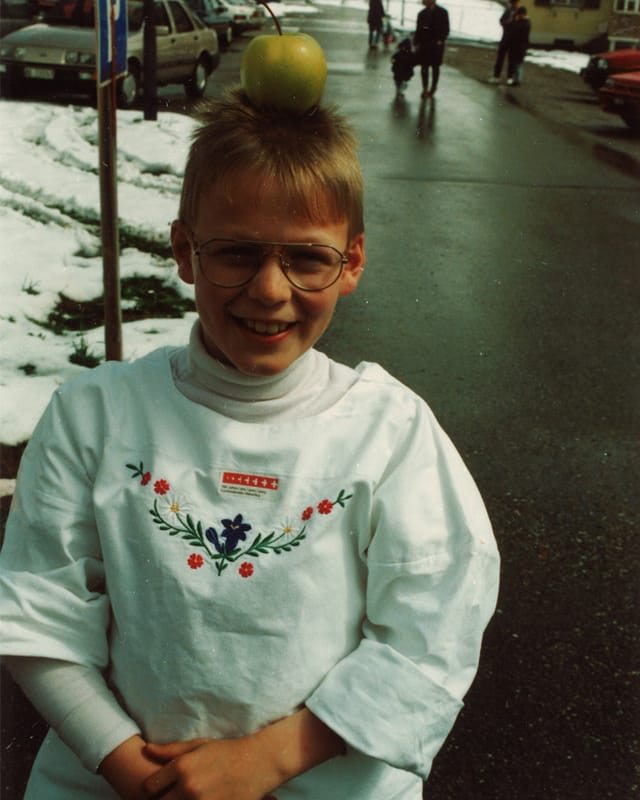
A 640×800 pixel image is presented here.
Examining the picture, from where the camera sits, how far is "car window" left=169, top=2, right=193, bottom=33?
14672 millimetres

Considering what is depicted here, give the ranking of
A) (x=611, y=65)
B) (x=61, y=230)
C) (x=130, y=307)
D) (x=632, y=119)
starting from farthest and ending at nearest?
(x=611, y=65) < (x=632, y=119) < (x=61, y=230) < (x=130, y=307)

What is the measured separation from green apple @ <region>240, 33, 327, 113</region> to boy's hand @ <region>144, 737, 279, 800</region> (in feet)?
2.97

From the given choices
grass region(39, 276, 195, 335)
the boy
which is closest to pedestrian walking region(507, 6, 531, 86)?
grass region(39, 276, 195, 335)

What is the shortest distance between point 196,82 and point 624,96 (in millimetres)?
6395

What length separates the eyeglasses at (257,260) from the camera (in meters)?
1.38

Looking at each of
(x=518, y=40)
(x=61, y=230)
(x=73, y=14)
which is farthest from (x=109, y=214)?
(x=518, y=40)

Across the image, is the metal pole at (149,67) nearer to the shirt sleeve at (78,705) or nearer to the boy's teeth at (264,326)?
the boy's teeth at (264,326)

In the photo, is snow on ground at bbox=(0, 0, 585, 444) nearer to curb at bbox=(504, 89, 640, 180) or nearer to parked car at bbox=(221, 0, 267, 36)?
curb at bbox=(504, 89, 640, 180)

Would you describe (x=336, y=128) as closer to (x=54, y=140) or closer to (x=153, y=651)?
(x=153, y=651)

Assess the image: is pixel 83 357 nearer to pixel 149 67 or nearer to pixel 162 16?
pixel 149 67

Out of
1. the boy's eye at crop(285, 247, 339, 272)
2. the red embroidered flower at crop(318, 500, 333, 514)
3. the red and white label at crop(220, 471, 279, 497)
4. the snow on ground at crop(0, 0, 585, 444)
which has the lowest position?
the snow on ground at crop(0, 0, 585, 444)

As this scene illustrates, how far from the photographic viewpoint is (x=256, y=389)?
4.75 feet

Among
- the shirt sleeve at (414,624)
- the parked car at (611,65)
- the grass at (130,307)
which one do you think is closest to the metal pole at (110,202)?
the grass at (130,307)

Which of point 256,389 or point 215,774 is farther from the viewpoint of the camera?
point 256,389
